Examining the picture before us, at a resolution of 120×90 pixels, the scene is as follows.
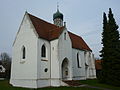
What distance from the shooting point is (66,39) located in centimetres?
2862

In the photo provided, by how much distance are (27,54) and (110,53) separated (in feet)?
46.8

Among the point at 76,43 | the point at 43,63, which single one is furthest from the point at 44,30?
the point at 76,43

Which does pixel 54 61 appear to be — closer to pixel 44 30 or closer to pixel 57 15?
pixel 44 30

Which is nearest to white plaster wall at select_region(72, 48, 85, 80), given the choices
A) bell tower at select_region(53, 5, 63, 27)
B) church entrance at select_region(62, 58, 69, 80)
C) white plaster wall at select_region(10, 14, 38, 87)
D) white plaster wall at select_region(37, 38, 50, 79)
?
church entrance at select_region(62, 58, 69, 80)

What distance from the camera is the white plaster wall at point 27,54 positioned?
25422 millimetres

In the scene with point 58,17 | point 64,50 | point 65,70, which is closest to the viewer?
point 64,50

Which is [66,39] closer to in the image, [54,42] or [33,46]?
[54,42]

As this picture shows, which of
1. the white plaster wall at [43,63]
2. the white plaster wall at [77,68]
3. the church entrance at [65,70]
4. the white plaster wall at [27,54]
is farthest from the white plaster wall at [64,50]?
the white plaster wall at [77,68]

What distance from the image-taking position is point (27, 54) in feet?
87.4

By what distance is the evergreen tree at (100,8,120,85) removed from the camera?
26719 mm

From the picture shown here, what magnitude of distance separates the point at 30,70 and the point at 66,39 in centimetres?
835

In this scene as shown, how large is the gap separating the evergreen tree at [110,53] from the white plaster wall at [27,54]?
12319 millimetres

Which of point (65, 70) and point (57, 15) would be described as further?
point (57, 15)

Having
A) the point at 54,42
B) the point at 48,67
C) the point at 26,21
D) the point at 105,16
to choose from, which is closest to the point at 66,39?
the point at 54,42
